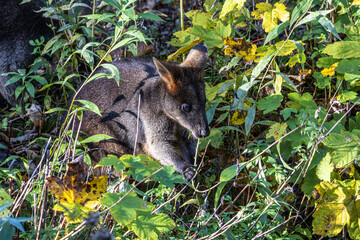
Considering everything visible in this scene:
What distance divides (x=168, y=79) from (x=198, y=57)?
33cm

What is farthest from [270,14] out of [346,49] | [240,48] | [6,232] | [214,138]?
[6,232]

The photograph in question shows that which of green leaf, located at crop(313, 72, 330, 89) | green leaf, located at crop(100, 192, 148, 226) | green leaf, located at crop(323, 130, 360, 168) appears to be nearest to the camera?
green leaf, located at crop(100, 192, 148, 226)

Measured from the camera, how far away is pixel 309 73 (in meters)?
3.96

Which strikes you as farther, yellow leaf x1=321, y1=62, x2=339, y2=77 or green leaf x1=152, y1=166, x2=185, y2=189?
yellow leaf x1=321, y1=62, x2=339, y2=77

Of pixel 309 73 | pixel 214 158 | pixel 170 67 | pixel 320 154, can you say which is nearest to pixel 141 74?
pixel 170 67

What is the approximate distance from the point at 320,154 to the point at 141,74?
6.16 feet

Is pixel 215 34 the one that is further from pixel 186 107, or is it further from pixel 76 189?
pixel 76 189

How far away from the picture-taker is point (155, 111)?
396cm

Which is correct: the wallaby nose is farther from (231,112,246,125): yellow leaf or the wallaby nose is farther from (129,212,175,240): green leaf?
(129,212,175,240): green leaf

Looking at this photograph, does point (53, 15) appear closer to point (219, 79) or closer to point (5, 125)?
point (5, 125)

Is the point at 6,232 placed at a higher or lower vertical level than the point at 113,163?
higher

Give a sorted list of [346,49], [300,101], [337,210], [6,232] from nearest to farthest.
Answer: [6,232], [337,210], [346,49], [300,101]

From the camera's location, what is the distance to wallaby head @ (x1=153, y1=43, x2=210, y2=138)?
3.67 metres

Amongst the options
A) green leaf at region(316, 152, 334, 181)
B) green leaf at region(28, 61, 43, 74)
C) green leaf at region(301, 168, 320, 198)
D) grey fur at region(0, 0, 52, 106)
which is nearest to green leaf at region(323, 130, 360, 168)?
green leaf at region(316, 152, 334, 181)
